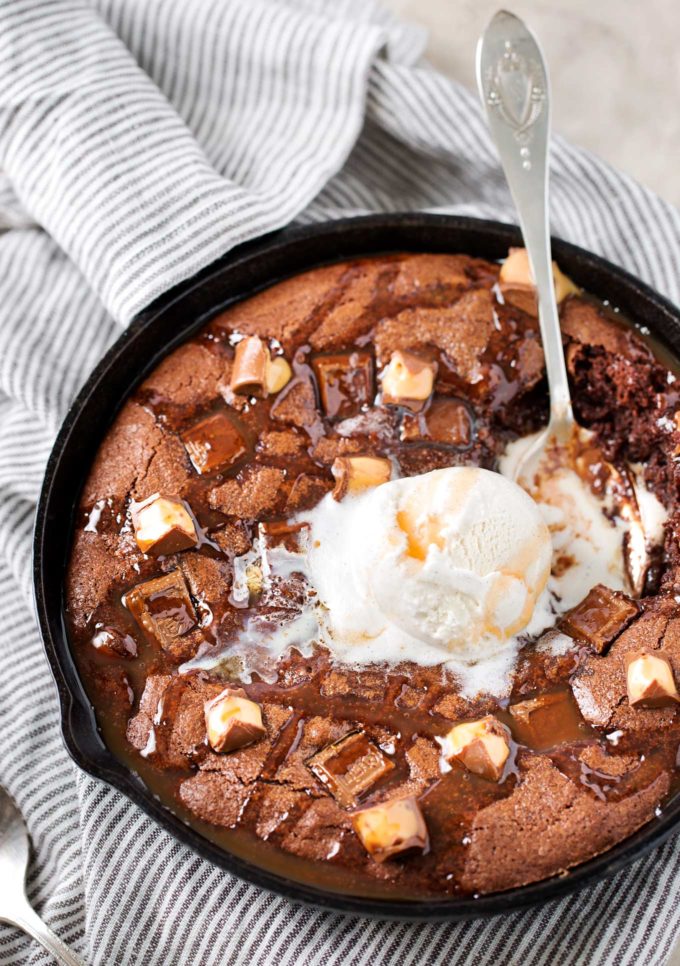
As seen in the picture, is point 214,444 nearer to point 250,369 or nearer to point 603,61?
point 250,369

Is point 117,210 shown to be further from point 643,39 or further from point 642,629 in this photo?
point 643,39

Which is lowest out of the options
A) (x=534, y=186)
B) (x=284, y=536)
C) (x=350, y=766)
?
(x=350, y=766)

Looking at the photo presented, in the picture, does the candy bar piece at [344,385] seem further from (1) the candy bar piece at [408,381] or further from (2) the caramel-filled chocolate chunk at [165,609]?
(2) the caramel-filled chocolate chunk at [165,609]

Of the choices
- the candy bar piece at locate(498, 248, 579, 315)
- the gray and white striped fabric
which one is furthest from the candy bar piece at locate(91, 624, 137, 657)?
the candy bar piece at locate(498, 248, 579, 315)

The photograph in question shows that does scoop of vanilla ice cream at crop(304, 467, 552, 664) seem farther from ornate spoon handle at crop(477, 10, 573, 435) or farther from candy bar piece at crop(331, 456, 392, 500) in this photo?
ornate spoon handle at crop(477, 10, 573, 435)

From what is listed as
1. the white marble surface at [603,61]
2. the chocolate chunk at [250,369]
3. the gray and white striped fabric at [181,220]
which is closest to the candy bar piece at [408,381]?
the chocolate chunk at [250,369]

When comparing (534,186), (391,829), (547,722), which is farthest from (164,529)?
(534,186)
